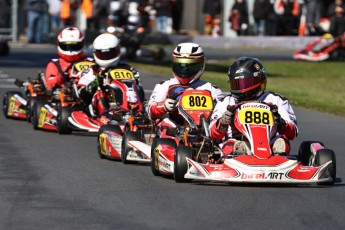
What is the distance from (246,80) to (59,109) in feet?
15.3

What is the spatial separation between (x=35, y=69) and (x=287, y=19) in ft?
47.9

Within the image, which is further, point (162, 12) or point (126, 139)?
point (162, 12)

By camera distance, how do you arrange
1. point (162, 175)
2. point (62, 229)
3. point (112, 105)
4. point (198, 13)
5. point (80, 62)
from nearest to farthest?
point (62, 229), point (162, 175), point (112, 105), point (80, 62), point (198, 13)

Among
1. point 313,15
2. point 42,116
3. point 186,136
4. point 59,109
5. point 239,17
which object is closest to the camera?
point 186,136

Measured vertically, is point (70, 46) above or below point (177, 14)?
above

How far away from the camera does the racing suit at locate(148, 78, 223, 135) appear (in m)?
12.0

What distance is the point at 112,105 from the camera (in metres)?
14.7

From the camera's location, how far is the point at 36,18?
3541 centimetres

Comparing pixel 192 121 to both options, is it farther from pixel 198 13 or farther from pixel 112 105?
pixel 198 13

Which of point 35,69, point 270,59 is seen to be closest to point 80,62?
point 35,69

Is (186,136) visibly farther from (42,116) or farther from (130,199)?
(42,116)

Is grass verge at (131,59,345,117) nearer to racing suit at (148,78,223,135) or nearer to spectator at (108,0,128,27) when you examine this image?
spectator at (108,0,128,27)

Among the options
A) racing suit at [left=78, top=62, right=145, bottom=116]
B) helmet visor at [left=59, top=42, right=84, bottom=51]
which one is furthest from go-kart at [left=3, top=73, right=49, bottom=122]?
racing suit at [left=78, top=62, right=145, bottom=116]

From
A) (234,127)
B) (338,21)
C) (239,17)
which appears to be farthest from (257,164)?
(239,17)
